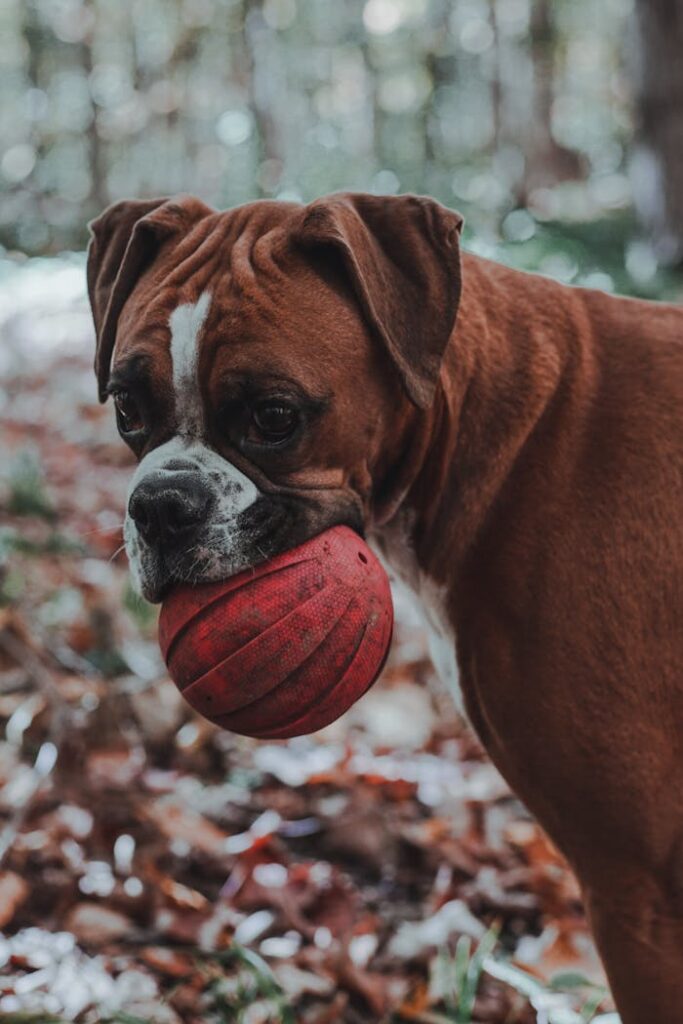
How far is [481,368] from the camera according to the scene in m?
2.85

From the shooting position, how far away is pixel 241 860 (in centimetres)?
384

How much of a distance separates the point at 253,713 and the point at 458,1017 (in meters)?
1.39

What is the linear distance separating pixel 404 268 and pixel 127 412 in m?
0.81

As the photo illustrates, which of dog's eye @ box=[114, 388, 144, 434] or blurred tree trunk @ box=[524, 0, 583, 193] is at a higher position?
dog's eye @ box=[114, 388, 144, 434]

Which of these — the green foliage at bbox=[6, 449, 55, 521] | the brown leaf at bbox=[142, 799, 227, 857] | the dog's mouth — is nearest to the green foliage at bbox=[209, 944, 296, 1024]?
the brown leaf at bbox=[142, 799, 227, 857]

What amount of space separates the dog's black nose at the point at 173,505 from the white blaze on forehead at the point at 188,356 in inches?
6.9

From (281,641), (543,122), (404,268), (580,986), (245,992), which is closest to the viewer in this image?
(281,641)

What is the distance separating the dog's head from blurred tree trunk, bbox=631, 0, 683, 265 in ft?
25.6

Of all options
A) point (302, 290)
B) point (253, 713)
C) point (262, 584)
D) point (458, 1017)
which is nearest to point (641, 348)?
point (302, 290)

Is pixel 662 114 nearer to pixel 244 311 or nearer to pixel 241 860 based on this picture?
pixel 241 860

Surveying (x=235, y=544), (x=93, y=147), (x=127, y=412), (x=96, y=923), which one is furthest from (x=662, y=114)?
(x=93, y=147)

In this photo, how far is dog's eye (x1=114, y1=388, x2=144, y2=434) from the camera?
108 inches

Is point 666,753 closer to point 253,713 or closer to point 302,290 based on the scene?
point 253,713

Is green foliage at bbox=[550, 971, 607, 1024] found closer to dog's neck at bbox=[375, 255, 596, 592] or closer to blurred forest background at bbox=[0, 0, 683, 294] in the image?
dog's neck at bbox=[375, 255, 596, 592]
